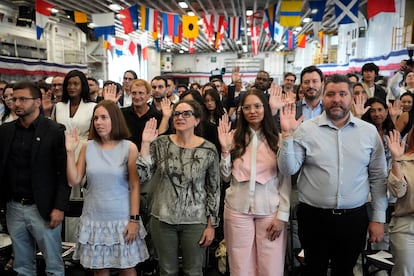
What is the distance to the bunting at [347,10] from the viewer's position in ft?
24.1

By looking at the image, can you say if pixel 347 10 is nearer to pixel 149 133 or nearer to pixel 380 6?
pixel 380 6

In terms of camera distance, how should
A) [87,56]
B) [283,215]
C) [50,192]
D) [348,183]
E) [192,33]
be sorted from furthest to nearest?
[87,56]
[192,33]
[50,192]
[283,215]
[348,183]

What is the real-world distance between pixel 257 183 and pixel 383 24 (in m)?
8.72

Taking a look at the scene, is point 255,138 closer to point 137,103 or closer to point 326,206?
point 326,206

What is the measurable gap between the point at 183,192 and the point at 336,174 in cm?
95

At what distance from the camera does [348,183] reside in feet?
7.21

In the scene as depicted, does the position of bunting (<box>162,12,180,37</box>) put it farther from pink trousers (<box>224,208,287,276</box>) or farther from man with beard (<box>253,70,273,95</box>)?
pink trousers (<box>224,208,287,276</box>)

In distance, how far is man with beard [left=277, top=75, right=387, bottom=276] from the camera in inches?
86.7

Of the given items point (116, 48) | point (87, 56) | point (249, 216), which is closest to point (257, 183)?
point (249, 216)

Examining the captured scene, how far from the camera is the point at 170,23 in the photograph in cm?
1026

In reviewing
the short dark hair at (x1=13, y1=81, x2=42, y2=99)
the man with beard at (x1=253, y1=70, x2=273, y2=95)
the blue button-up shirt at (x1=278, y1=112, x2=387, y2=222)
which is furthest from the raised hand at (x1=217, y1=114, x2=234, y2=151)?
the man with beard at (x1=253, y1=70, x2=273, y2=95)

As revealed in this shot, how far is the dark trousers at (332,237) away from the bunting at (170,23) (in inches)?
343

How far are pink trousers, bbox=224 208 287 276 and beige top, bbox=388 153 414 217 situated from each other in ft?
2.38

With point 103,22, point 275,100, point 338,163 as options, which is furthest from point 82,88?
point 103,22
